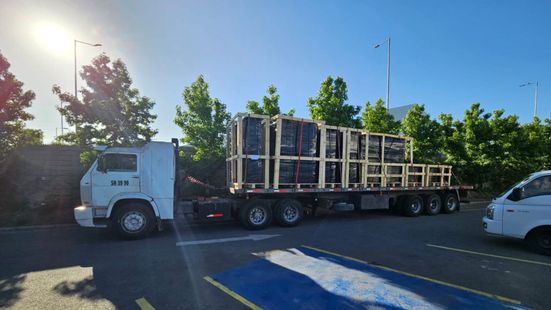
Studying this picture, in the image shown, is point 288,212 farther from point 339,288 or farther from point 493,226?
point 493,226

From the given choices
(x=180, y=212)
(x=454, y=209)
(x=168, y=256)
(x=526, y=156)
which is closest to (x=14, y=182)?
(x=180, y=212)

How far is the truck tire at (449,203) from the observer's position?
41.3 feet

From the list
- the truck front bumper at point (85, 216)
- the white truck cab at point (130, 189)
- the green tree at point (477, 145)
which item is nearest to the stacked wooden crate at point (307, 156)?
the white truck cab at point (130, 189)

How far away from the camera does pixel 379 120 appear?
17312 mm

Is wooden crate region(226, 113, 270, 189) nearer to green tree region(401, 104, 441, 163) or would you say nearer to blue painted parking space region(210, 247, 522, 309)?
blue painted parking space region(210, 247, 522, 309)

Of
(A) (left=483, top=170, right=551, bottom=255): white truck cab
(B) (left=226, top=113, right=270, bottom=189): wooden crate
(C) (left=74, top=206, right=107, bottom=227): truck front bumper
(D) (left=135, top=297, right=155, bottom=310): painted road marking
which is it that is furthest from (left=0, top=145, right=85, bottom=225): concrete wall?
(A) (left=483, top=170, right=551, bottom=255): white truck cab

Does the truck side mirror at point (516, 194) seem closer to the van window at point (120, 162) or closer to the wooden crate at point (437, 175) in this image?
the wooden crate at point (437, 175)

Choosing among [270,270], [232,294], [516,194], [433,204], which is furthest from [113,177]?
[433,204]

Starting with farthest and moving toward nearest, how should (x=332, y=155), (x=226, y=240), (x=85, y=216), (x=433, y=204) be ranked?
(x=433, y=204), (x=332, y=155), (x=226, y=240), (x=85, y=216)

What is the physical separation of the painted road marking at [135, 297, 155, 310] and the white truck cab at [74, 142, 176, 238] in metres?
3.86

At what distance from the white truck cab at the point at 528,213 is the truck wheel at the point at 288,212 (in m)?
5.15

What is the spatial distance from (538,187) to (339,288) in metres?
5.65

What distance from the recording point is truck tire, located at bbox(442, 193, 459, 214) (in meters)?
12.6

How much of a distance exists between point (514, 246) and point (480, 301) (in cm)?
449
